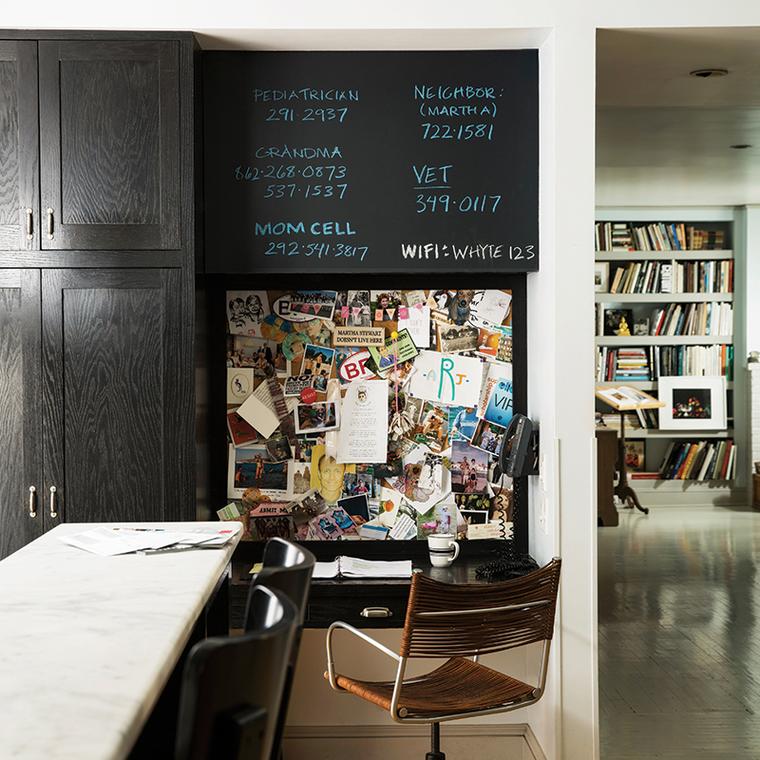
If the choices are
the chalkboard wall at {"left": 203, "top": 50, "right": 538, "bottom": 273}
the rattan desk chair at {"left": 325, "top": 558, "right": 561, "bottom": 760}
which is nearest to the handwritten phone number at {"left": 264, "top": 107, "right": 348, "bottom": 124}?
the chalkboard wall at {"left": 203, "top": 50, "right": 538, "bottom": 273}

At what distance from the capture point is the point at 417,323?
11.8ft

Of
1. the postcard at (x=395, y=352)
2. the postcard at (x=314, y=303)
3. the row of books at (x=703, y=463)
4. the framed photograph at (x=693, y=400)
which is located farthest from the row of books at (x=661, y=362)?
the postcard at (x=314, y=303)

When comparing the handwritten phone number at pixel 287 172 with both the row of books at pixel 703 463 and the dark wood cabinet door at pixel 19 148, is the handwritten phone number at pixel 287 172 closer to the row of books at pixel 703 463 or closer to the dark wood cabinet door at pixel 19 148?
the dark wood cabinet door at pixel 19 148

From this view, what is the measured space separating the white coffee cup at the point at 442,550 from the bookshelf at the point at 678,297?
21.4 feet

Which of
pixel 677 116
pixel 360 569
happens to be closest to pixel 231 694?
pixel 360 569

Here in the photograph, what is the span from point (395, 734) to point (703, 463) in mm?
6937

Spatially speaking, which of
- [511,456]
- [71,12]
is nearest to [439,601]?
[511,456]

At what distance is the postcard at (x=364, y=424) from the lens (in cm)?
360

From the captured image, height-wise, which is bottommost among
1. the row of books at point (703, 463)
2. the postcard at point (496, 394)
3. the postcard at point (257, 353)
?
the row of books at point (703, 463)

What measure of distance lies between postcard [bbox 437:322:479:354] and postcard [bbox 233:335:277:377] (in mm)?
629

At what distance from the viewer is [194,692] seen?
0.91 meters

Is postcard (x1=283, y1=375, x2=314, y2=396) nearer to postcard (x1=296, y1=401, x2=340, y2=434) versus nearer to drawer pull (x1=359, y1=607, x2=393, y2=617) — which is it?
postcard (x1=296, y1=401, x2=340, y2=434)

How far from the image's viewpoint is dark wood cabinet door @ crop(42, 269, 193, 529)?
3.12m

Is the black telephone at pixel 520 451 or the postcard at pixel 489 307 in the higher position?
the postcard at pixel 489 307
